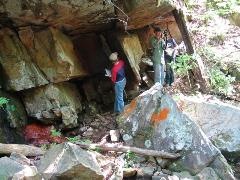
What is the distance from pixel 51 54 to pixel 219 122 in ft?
15.2

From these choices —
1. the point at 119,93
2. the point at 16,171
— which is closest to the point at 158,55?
the point at 119,93

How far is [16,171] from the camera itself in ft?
19.5

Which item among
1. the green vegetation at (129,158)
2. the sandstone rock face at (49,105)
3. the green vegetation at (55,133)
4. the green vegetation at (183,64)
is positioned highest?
the green vegetation at (183,64)

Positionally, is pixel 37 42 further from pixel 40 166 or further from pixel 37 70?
pixel 40 166

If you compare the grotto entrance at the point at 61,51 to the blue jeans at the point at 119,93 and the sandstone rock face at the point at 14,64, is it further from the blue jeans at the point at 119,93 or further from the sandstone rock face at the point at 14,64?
the blue jeans at the point at 119,93

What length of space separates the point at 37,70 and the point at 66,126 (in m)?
1.66

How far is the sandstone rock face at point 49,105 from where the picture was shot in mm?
9742

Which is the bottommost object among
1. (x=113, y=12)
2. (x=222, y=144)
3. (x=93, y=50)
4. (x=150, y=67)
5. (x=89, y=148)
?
(x=222, y=144)

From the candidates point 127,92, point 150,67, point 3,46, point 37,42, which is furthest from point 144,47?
point 3,46

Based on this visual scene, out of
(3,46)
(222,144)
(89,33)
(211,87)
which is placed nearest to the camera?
(222,144)

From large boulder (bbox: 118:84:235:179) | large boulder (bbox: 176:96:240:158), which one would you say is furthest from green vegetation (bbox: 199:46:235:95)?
large boulder (bbox: 118:84:235:179)

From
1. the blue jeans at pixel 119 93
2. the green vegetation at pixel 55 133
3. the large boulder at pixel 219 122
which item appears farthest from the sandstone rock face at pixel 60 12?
the large boulder at pixel 219 122

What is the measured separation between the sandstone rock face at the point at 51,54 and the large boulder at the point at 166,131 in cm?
204

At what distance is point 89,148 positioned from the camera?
772 cm
